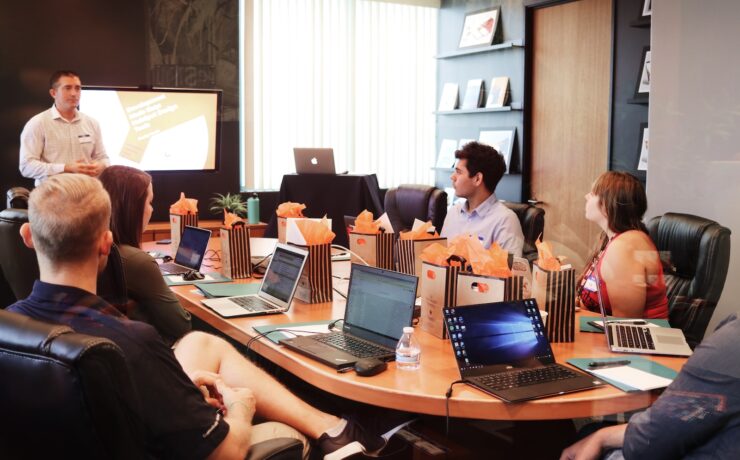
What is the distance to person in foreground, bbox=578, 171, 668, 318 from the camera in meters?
2.88

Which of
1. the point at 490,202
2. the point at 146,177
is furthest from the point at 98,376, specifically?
the point at 490,202

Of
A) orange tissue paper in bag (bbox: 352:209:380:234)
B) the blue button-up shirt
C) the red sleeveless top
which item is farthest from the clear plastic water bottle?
the blue button-up shirt

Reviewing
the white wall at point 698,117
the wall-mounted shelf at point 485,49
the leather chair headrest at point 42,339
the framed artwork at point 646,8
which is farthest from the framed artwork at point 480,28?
the leather chair headrest at point 42,339

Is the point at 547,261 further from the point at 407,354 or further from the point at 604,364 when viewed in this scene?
the point at 407,354

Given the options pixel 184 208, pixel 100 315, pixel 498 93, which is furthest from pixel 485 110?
pixel 100 315

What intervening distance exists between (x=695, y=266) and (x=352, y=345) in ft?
5.16

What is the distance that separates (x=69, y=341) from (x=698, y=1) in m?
3.12

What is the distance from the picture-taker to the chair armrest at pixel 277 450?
1.78 m

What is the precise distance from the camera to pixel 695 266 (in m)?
3.10

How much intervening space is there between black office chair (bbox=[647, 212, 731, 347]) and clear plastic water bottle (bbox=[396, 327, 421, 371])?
51.6 inches

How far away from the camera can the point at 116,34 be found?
6211mm

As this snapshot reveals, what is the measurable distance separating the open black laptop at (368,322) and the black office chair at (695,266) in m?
1.25

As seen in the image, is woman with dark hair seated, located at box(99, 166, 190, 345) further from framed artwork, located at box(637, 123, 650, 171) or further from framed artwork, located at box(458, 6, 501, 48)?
framed artwork, located at box(458, 6, 501, 48)

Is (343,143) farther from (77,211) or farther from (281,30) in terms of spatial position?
(77,211)
